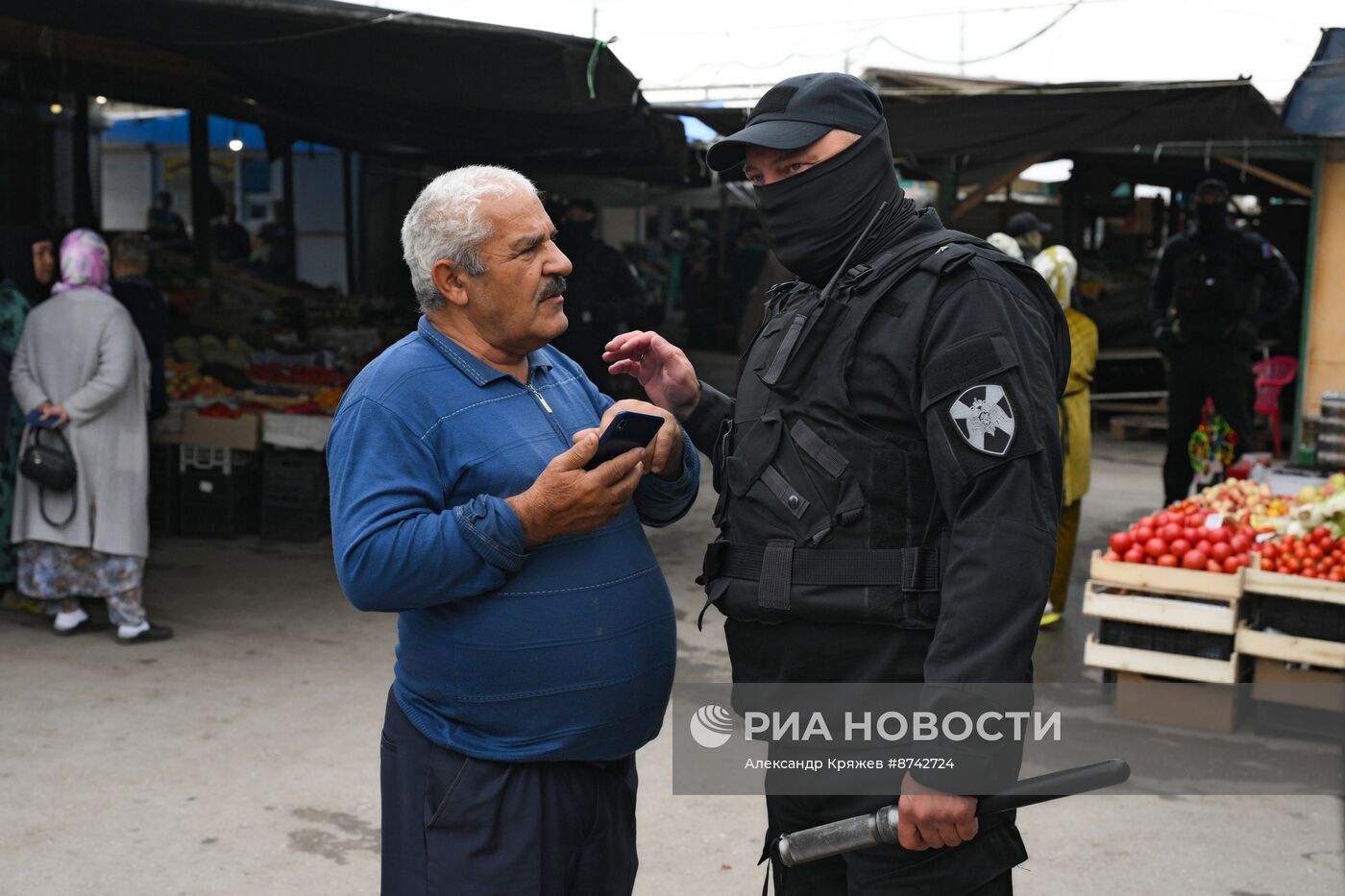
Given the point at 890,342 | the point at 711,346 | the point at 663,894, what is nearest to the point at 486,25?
the point at 663,894

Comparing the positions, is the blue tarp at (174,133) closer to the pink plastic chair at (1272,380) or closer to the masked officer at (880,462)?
the pink plastic chair at (1272,380)

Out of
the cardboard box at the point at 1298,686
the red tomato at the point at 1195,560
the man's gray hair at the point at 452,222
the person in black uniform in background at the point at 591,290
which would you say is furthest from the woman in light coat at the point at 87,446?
the cardboard box at the point at 1298,686

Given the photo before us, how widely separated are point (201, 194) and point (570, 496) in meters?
11.6

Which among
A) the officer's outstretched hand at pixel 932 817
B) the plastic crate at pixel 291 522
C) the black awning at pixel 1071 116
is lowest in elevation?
the plastic crate at pixel 291 522

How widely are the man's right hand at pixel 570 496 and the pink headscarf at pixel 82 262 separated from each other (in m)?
4.35

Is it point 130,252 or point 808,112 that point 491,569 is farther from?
point 130,252

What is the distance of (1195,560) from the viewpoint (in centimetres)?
516

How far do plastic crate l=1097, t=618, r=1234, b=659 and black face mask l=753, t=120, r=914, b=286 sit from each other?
3383 millimetres

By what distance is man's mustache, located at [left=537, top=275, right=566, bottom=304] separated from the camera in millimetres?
2387

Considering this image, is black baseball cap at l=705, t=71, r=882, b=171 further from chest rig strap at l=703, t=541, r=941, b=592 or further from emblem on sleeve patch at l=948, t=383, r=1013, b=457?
→ chest rig strap at l=703, t=541, r=941, b=592

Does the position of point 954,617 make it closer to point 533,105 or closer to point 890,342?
point 890,342

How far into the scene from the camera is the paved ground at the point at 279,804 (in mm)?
3873

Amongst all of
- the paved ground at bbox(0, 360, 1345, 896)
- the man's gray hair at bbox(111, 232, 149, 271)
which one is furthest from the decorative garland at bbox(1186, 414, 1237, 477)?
the man's gray hair at bbox(111, 232, 149, 271)

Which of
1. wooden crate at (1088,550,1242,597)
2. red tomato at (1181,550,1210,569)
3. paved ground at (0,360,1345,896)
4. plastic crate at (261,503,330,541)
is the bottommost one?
paved ground at (0,360,1345,896)
